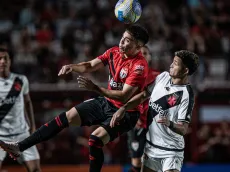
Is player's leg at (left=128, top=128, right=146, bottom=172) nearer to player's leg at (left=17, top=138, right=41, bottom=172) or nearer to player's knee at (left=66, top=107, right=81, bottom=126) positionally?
player's leg at (left=17, top=138, right=41, bottom=172)

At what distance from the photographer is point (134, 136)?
8.11m

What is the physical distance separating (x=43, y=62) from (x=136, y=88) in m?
6.90

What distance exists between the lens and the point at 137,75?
660 centimetres

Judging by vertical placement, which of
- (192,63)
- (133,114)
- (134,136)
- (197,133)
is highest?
(192,63)

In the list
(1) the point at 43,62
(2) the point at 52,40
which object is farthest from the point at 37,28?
(1) the point at 43,62

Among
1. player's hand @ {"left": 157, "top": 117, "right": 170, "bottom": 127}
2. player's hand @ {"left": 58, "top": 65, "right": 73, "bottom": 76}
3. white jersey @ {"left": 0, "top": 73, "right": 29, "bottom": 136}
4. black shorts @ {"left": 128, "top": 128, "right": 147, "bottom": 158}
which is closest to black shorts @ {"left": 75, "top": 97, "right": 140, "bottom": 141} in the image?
player's hand @ {"left": 58, "top": 65, "right": 73, "bottom": 76}

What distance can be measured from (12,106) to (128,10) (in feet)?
7.27

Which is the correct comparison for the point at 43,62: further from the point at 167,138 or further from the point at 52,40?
the point at 167,138

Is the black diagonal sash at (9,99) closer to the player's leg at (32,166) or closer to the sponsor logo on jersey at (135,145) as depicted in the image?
the player's leg at (32,166)

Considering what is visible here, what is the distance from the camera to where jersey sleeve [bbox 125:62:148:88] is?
21.6ft

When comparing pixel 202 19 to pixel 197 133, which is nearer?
pixel 197 133

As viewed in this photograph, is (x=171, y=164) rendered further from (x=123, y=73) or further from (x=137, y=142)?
(x=137, y=142)

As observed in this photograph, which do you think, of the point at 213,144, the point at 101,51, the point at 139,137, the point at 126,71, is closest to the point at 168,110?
the point at 126,71

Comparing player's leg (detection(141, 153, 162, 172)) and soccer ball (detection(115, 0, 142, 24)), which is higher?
soccer ball (detection(115, 0, 142, 24))
